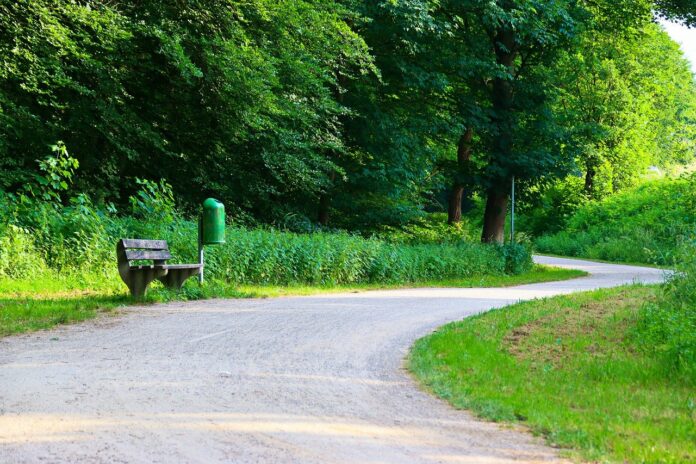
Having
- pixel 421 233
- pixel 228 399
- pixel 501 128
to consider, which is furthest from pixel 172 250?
pixel 501 128

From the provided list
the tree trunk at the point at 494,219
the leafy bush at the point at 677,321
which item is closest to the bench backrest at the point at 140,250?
the leafy bush at the point at 677,321

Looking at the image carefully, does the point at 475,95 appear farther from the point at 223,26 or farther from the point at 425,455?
the point at 425,455

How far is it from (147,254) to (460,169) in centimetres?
1691

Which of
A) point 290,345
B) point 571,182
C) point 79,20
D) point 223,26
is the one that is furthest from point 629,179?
point 290,345

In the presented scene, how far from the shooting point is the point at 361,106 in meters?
24.8

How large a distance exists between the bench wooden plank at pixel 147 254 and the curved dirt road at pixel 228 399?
4.56 feet

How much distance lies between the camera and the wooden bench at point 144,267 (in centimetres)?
1222

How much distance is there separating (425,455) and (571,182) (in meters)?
46.5

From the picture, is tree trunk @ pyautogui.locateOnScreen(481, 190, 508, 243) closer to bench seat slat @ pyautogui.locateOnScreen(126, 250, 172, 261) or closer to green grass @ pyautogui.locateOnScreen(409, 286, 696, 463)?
green grass @ pyautogui.locateOnScreen(409, 286, 696, 463)

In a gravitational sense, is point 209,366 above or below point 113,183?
below

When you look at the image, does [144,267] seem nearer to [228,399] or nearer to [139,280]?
[139,280]

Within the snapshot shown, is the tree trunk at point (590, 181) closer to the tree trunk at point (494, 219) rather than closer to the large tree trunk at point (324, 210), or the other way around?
the tree trunk at point (494, 219)

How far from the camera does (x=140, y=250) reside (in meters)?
12.7

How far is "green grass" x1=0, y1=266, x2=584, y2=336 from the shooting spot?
10.2m
